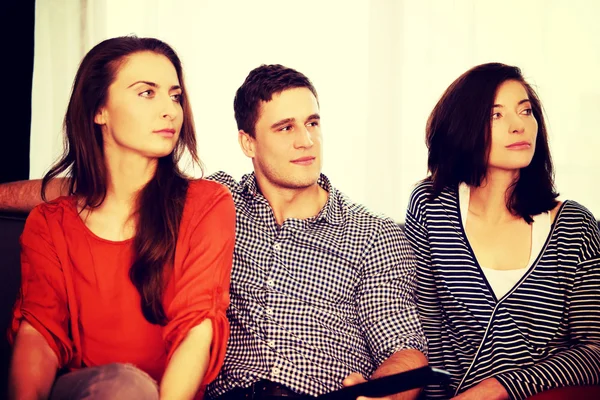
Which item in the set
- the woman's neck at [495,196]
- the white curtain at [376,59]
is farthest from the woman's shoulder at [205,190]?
the white curtain at [376,59]

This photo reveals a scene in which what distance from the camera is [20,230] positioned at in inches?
74.5

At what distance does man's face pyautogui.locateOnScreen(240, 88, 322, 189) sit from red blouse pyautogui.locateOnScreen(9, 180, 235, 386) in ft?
0.85

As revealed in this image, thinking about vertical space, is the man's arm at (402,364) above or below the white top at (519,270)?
below

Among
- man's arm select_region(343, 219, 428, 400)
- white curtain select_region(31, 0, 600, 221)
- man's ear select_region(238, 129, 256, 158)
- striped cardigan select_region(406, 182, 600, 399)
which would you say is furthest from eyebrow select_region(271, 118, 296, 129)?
white curtain select_region(31, 0, 600, 221)

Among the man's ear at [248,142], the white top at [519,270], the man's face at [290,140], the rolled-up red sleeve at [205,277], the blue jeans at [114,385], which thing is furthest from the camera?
the man's ear at [248,142]

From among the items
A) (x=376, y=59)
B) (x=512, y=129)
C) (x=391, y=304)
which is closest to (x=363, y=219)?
(x=391, y=304)

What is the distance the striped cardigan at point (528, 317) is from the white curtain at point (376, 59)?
1105mm

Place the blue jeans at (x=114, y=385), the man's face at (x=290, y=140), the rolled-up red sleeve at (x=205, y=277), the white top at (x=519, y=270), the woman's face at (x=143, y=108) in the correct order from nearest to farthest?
the blue jeans at (x=114, y=385) < the rolled-up red sleeve at (x=205, y=277) < the woman's face at (x=143, y=108) < the white top at (x=519, y=270) < the man's face at (x=290, y=140)

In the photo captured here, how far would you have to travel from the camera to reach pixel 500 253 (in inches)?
68.7

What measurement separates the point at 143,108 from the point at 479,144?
0.86 m

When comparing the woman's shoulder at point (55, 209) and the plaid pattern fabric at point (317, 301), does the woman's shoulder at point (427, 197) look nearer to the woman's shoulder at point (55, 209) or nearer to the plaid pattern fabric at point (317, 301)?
the plaid pattern fabric at point (317, 301)

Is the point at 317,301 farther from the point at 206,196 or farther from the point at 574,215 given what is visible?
the point at 574,215

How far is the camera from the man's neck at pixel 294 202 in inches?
71.8

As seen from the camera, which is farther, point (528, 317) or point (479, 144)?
point (479, 144)
